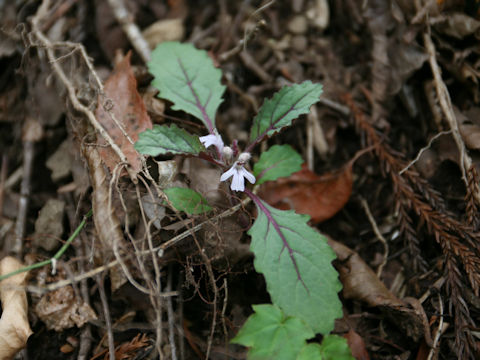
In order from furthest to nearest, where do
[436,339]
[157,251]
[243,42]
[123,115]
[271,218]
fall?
1. [243,42]
2. [123,115]
3. [271,218]
4. [157,251]
5. [436,339]

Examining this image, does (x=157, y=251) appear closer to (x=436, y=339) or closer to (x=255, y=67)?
(x=436, y=339)

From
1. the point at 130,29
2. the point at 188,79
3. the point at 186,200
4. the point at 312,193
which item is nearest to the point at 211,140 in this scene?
the point at 186,200

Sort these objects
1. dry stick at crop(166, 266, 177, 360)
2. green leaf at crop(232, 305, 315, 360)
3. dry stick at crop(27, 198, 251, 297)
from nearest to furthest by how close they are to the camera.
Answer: green leaf at crop(232, 305, 315, 360), dry stick at crop(27, 198, 251, 297), dry stick at crop(166, 266, 177, 360)

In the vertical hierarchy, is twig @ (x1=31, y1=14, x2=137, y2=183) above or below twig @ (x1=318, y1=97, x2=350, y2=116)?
Answer: above

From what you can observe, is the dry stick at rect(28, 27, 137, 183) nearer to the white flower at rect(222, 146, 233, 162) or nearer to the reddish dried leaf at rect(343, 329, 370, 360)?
the white flower at rect(222, 146, 233, 162)

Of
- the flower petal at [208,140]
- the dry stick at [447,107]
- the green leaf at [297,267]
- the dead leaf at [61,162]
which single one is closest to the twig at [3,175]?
the dead leaf at [61,162]

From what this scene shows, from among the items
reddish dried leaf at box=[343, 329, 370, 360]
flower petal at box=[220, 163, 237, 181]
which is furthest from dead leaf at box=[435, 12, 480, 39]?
reddish dried leaf at box=[343, 329, 370, 360]

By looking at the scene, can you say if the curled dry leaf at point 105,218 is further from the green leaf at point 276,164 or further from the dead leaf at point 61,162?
the green leaf at point 276,164
